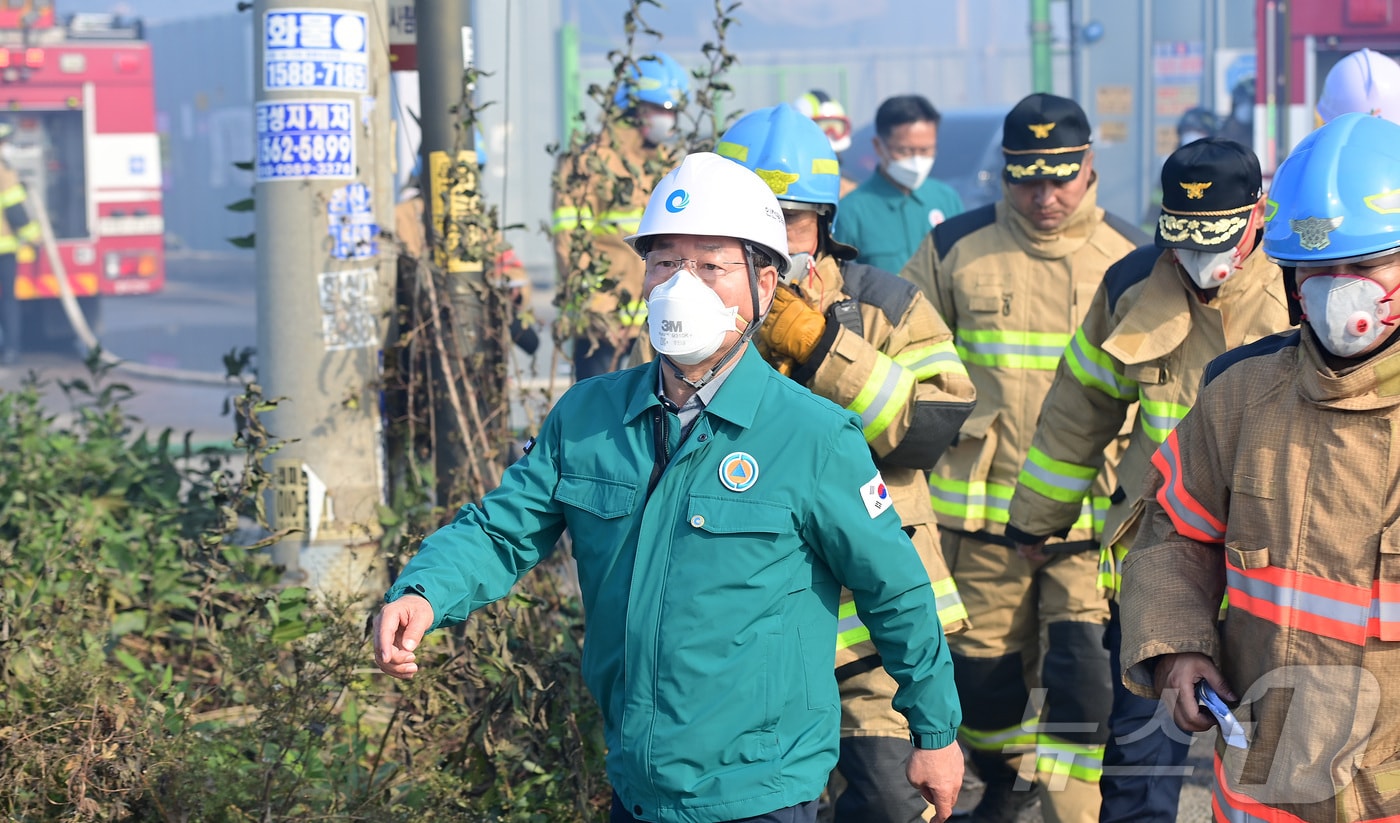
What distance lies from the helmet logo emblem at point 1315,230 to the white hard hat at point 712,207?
0.90 metres

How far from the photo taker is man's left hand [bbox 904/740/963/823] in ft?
9.68

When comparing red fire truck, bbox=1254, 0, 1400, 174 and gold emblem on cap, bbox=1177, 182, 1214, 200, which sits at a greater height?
red fire truck, bbox=1254, 0, 1400, 174

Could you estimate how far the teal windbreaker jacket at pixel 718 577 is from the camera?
2822mm

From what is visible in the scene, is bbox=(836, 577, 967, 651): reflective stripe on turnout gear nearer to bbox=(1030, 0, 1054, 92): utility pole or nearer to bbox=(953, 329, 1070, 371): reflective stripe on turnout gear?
bbox=(953, 329, 1070, 371): reflective stripe on turnout gear

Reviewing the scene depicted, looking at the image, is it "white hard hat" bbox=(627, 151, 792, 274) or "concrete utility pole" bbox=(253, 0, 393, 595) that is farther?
"concrete utility pole" bbox=(253, 0, 393, 595)

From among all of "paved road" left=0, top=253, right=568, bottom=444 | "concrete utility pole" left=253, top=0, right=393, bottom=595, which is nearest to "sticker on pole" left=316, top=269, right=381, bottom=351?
"concrete utility pole" left=253, top=0, right=393, bottom=595

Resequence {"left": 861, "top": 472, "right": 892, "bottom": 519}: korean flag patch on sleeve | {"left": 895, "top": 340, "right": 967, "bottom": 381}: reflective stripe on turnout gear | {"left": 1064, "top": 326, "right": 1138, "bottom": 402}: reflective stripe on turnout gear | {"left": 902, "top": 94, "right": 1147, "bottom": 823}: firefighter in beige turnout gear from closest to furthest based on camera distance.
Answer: {"left": 861, "top": 472, "right": 892, "bottom": 519}: korean flag patch on sleeve, {"left": 895, "top": 340, "right": 967, "bottom": 381}: reflective stripe on turnout gear, {"left": 1064, "top": 326, "right": 1138, "bottom": 402}: reflective stripe on turnout gear, {"left": 902, "top": 94, "right": 1147, "bottom": 823}: firefighter in beige turnout gear

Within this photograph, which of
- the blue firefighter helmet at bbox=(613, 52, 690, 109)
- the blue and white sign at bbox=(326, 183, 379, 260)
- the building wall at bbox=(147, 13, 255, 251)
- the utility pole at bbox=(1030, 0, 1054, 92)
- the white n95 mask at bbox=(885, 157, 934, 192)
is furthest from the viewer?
the building wall at bbox=(147, 13, 255, 251)

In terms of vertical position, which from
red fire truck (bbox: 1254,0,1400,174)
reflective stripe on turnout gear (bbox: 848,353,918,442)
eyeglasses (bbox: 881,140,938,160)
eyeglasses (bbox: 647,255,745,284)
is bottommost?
reflective stripe on turnout gear (bbox: 848,353,918,442)

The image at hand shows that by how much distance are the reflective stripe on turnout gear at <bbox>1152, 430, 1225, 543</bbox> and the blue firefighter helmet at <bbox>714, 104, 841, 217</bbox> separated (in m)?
1.25

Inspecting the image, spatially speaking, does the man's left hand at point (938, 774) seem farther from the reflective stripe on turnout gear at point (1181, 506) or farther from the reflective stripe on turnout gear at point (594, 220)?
the reflective stripe on turnout gear at point (594, 220)

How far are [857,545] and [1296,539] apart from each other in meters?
0.70

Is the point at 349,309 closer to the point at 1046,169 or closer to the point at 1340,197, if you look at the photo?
the point at 1046,169

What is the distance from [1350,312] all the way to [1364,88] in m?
2.98
